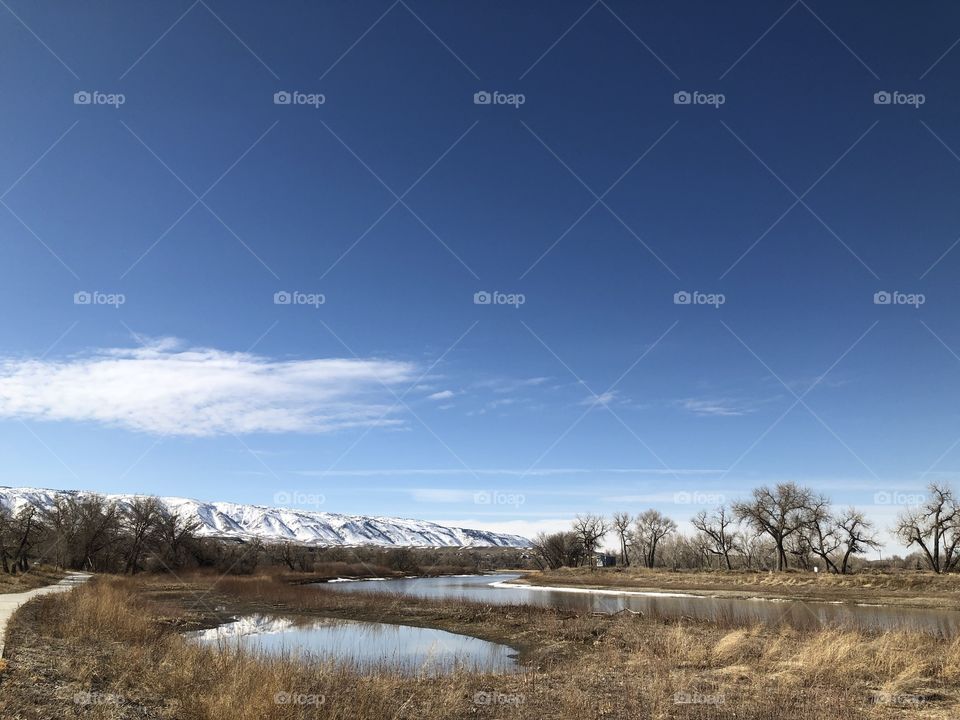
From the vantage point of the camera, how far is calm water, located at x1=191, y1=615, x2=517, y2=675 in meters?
19.5

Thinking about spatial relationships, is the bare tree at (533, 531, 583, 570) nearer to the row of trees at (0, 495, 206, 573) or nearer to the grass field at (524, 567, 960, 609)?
the grass field at (524, 567, 960, 609)

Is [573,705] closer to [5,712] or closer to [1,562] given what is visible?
[5,712]

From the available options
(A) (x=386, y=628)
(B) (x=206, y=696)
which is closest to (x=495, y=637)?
(A) (x=386, y=628)

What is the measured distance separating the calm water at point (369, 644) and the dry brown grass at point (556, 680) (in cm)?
179

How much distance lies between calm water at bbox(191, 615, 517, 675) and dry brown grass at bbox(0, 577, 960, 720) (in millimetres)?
1794

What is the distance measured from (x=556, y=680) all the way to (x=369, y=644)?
1192 cm

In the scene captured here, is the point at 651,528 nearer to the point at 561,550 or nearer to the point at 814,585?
the point at 561,550

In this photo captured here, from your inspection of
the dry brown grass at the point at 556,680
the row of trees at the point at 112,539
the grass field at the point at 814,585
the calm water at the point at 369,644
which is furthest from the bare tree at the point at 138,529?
the dry brown grass at the point at 556,680

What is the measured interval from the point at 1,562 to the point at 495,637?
170 ft

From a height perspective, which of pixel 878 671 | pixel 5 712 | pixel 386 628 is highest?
pixel 5 712

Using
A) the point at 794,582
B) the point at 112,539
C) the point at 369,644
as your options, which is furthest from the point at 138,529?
the point at 794,582

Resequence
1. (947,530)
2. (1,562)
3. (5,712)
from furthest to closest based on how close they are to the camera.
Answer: (947,530)
(1,562)
(5,712)

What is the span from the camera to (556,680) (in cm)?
1731

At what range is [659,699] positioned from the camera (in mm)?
14039
